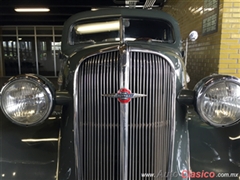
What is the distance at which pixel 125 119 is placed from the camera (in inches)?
64.4

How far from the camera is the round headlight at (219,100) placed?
1600 mm

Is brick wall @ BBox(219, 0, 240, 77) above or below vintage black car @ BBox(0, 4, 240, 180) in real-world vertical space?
above

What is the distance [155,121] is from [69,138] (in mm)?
655

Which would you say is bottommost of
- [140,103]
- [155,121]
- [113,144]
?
[113,144]

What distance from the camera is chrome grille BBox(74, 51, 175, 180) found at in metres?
1.63

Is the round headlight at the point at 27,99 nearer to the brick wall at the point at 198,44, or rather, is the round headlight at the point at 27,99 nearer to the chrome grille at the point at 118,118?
the chrome grille at the point at 118,118

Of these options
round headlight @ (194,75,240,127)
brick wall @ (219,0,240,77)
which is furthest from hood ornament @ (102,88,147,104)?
brick wall @ (219,0,240,77)

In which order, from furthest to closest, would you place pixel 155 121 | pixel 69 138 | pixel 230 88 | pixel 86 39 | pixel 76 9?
pixel 76 9
pixel 86 39
pixel 69 138
pixel 155 121
pixel 230 88

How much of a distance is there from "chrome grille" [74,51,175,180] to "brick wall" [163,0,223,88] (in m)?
2.62

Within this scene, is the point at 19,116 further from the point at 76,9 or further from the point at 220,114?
the point at 76,9

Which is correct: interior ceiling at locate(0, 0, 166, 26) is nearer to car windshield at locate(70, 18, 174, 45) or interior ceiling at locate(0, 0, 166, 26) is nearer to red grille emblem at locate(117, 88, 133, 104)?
car windshield at locate(70, 18, 174, 45)

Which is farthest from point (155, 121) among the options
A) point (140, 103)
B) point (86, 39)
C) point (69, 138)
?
point (86, 39)

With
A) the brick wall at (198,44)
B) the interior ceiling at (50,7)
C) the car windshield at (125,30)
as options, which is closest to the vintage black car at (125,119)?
the car windshield at (125,30)

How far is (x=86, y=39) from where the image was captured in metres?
2.79
